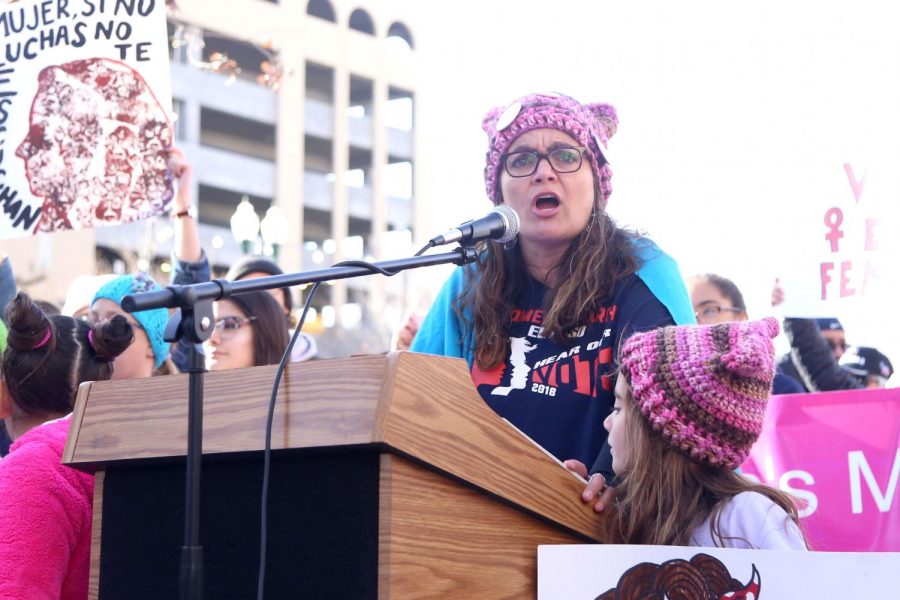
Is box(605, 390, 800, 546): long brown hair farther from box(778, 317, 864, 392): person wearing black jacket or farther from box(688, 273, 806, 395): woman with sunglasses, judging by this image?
box(778, 317, 864, 392): person wearing black jacket

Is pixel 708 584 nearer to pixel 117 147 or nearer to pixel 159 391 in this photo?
pixel 159 391

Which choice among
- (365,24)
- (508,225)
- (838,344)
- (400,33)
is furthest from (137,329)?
(400,33)

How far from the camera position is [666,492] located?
8.24 ft

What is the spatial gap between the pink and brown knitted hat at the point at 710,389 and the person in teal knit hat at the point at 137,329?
1.80 meters

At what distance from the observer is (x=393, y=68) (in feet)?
169

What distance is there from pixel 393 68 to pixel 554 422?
163ft

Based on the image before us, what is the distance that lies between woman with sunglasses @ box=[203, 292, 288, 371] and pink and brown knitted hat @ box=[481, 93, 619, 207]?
1644mm

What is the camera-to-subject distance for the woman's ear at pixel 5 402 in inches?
134

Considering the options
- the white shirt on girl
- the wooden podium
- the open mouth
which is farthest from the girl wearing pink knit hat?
the open mouth

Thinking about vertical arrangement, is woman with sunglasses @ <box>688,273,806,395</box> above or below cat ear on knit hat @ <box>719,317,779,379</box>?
above

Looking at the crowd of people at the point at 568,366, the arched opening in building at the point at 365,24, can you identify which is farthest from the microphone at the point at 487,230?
the arched opening in building at the point at 365,24

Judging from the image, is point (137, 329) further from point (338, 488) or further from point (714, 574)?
point (714, 574)

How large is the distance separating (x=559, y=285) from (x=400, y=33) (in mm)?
51067

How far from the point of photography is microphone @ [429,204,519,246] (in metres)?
2.48
